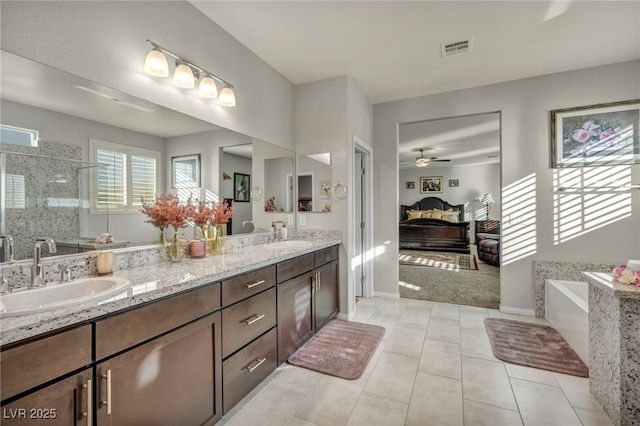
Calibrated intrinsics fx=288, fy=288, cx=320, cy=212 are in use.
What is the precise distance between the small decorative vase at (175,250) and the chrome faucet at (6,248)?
72 centimetres

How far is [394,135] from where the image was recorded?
156 inches

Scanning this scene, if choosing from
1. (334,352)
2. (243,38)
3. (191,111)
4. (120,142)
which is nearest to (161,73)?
(191,111)

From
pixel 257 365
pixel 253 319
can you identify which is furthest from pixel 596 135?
pixel 257 365

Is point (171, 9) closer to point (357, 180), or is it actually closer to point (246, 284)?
point (246, 284)

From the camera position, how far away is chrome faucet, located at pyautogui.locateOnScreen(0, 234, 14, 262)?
1224 mm

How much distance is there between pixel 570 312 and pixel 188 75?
142 inches

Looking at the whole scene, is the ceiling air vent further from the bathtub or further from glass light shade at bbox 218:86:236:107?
the bathtub

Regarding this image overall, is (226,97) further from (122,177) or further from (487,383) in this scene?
(487,383)

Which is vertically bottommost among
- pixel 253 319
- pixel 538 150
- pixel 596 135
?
pixel 253 319

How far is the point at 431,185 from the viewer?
984 centimetres

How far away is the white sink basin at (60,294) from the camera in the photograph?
101cm

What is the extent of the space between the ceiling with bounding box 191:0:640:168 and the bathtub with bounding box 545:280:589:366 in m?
2.28

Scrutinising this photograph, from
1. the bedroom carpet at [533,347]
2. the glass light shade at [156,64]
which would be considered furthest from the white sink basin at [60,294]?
the bedroom carpet at [533,347]

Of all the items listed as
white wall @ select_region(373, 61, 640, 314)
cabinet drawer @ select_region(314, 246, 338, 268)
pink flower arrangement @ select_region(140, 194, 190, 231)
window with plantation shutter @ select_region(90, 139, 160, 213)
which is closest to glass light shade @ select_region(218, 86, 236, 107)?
window with plantation shutter @ select_region(90, 139, 160, 213)
